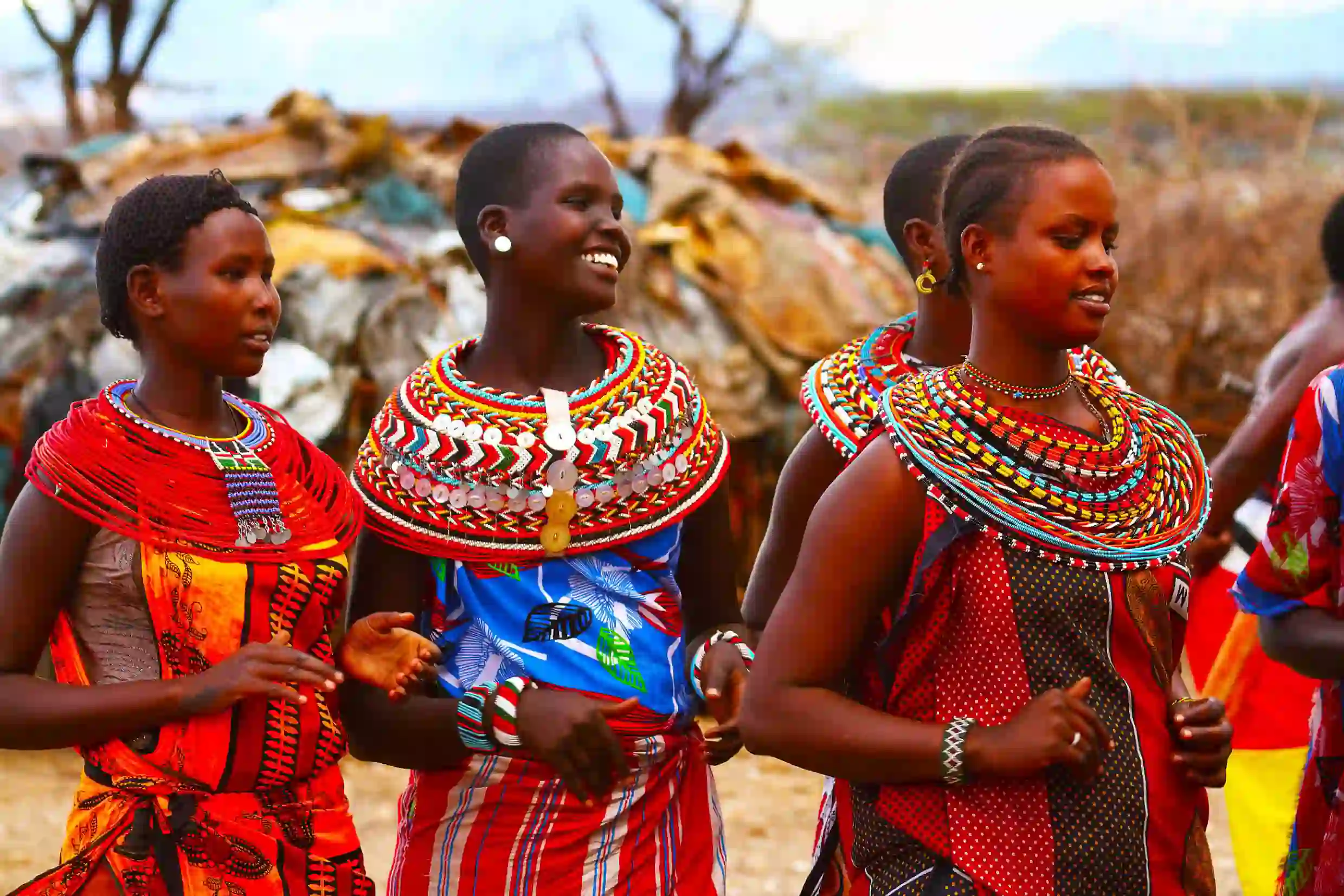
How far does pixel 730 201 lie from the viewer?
28.3 feet

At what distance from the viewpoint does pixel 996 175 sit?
91.6 inches

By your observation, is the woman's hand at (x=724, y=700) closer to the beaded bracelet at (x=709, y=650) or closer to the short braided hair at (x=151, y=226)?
the beaded bracelet at (x=709, y=650)

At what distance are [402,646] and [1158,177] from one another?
10.6 m

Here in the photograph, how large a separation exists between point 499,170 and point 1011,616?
4.45 ft

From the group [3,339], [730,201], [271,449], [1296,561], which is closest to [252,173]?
[3,339]

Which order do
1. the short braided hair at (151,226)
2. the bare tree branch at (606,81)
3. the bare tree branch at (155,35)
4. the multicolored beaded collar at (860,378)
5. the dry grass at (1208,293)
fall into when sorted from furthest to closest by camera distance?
1. the bare tree branch at (606,81)
2. the bare tree branch at (155,35)
3. the dry grass at (1208,293)
4. the multicolored beaded collar at (860,378)
5. the short braided hair at (151,226)

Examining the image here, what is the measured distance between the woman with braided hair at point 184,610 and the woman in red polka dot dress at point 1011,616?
30.6 inches

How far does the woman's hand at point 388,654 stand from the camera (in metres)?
2.65

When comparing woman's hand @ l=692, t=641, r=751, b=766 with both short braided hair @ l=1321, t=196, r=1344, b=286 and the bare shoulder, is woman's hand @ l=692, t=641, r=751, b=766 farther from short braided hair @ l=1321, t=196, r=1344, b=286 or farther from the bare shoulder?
short braided hair @ l=1321, t=196, r=1344, b=286

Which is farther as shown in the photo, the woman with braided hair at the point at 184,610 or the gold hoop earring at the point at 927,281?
the gold hoop earring at the point at 927,281

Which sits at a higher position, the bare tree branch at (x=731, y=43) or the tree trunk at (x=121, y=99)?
the bare tree branch at (x=731, y=43)

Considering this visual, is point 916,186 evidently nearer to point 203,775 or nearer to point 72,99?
point 203,775

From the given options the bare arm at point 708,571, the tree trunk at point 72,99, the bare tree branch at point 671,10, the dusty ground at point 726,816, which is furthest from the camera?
the bare tree branch at point 671,10

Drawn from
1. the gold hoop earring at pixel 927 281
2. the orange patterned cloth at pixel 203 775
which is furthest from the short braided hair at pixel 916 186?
the orange patterned cloth at pixel 203 775
